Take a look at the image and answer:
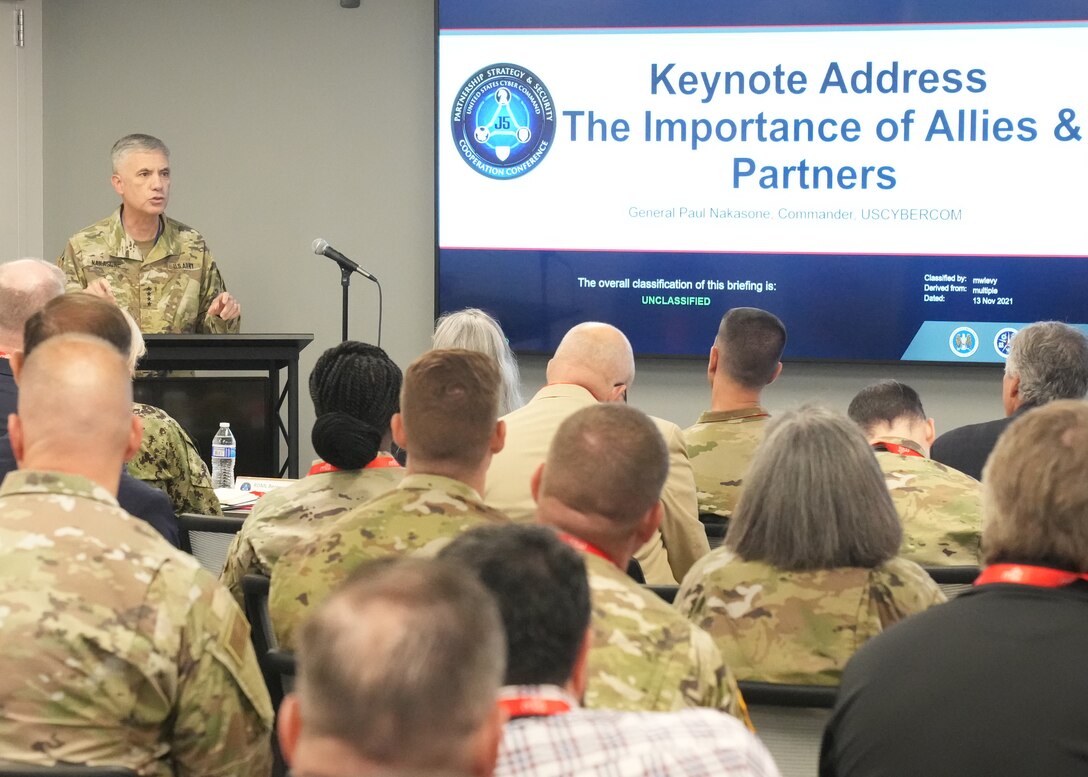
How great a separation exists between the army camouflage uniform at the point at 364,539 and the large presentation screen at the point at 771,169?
3.75m

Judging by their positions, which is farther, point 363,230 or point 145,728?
point 363,230

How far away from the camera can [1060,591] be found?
1.64 m

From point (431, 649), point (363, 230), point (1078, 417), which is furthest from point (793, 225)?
point (431, 649)

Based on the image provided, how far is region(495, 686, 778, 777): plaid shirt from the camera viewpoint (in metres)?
1.12

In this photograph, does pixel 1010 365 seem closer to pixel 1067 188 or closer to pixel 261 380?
pixel 1067 188

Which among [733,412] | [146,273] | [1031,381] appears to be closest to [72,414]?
[733,412]

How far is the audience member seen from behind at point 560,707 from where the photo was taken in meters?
1.13

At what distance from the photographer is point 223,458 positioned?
421cm

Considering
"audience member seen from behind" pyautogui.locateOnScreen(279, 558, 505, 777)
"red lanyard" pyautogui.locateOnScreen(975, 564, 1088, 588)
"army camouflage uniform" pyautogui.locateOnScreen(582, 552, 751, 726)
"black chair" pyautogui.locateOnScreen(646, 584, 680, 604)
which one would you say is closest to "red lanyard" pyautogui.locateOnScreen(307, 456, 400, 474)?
"black chair" pyautogui.locateOnScreen(646, 584, 680, 604)

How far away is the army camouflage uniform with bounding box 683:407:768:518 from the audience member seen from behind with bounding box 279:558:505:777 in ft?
7.93

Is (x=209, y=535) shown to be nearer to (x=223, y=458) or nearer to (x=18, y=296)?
(x=18, y=296)

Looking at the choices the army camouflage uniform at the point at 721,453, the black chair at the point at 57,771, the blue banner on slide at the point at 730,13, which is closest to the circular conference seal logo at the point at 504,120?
the blue banner on slide at the point at 730,13

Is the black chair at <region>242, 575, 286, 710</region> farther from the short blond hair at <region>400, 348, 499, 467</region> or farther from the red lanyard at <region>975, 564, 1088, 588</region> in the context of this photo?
the red lanyard at <region>975, 564, 1088, 588</region>

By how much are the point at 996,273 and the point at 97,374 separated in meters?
4.58
